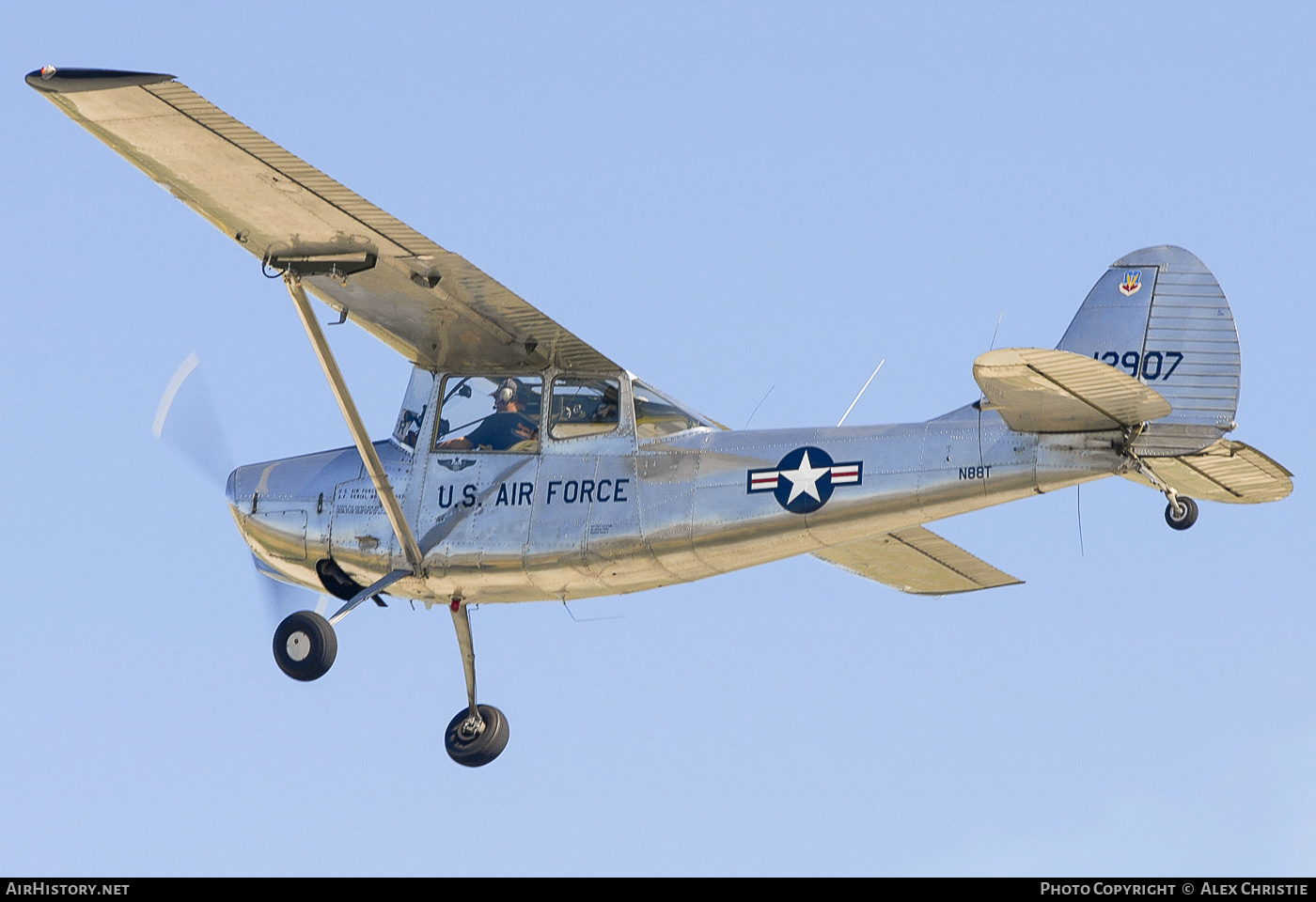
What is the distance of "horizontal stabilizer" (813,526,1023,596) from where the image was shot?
645 inches

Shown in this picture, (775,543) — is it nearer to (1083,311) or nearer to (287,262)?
(1083,311)

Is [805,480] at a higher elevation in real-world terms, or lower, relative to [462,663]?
higher

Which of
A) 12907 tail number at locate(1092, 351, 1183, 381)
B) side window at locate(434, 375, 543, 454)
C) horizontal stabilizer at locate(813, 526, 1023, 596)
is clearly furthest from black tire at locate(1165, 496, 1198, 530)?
side window at locate(434, 375, 543, 454)

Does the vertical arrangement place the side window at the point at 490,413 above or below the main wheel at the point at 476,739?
above

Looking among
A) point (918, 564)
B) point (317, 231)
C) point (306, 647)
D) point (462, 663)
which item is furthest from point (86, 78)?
point (918, 564)

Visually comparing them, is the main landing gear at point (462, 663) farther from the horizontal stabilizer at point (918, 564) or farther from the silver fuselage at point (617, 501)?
the horizontal stabilizer at point (918, 564)

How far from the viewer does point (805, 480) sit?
541 inches

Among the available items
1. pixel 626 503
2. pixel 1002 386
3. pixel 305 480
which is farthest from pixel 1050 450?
pixel 305 480

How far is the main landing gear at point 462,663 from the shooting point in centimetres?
1465

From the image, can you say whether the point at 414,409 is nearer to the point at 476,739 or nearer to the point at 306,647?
the point at 306,647

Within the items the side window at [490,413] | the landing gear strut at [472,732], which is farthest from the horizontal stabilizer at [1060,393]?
the landing gear strut at [472,732]

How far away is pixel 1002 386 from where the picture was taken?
40.3 ft

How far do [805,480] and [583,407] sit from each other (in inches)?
76.0

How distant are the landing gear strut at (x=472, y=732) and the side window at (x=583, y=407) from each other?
2.01 meters
